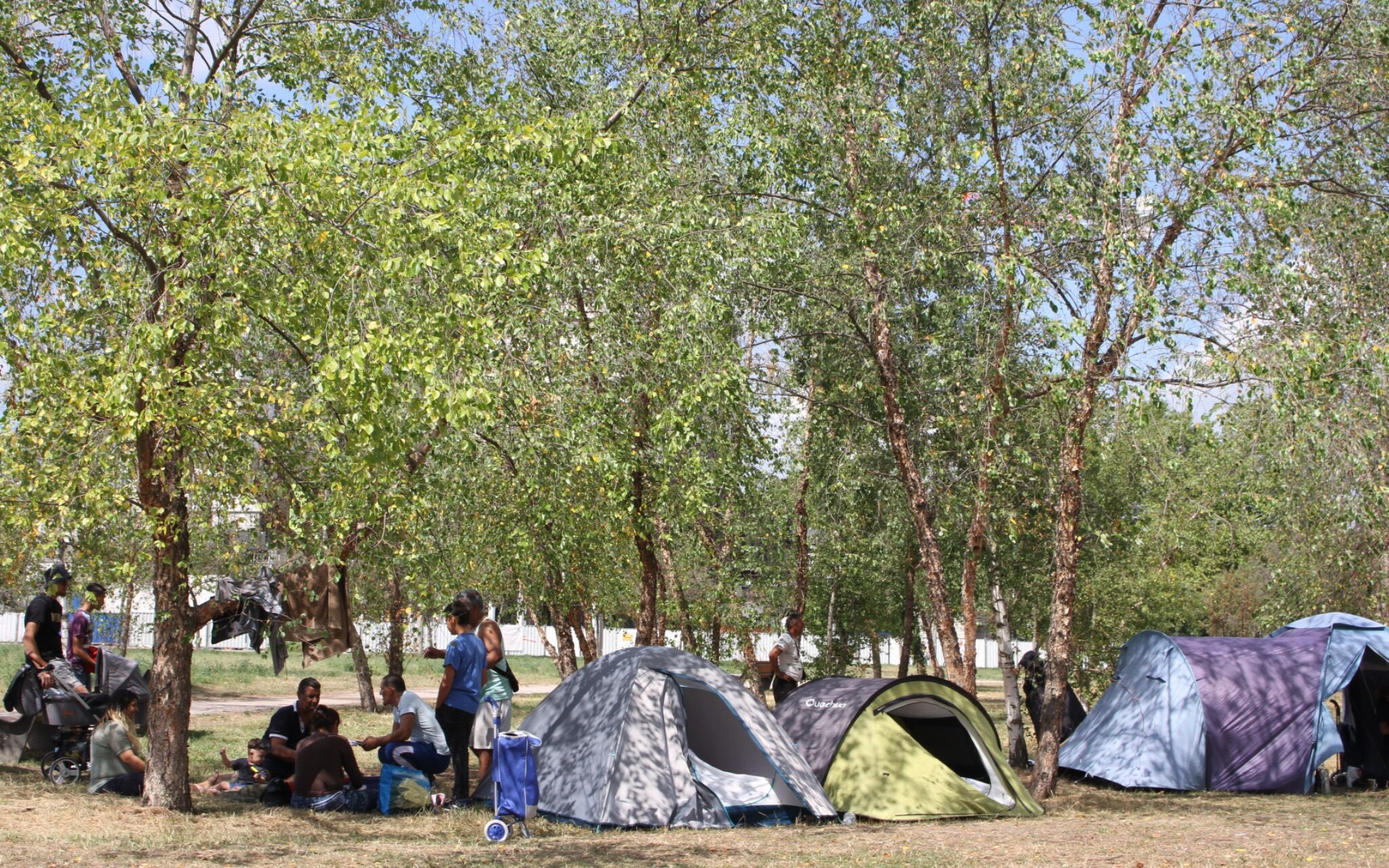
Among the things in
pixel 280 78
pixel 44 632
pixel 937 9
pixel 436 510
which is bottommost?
pixel 44 632

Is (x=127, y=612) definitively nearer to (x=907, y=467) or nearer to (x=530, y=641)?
(x=907, y=467)

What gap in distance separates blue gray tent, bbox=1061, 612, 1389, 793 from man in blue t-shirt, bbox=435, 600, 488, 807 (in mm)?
7222

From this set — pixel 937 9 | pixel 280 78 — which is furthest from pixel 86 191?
pixel 937 9

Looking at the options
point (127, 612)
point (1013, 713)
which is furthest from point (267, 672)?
point (1013, 713)

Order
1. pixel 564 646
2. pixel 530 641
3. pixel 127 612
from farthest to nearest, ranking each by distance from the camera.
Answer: pixel 530 641, pixel 127 612, pixel 564 646

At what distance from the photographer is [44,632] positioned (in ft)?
36.4

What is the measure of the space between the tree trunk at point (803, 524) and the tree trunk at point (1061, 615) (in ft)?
14.9

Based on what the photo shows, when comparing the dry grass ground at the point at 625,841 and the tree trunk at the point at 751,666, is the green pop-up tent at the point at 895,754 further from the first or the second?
the tree trunk at the point at 751,666

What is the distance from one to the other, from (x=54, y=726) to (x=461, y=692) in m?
3.91

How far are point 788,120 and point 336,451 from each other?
695 centimetres

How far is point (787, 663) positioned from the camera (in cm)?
1345

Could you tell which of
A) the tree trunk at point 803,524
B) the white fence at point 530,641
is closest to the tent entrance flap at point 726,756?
the tree trunk at point 803,524

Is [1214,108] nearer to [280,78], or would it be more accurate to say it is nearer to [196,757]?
[280,78]

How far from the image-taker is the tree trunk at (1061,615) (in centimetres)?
1197
